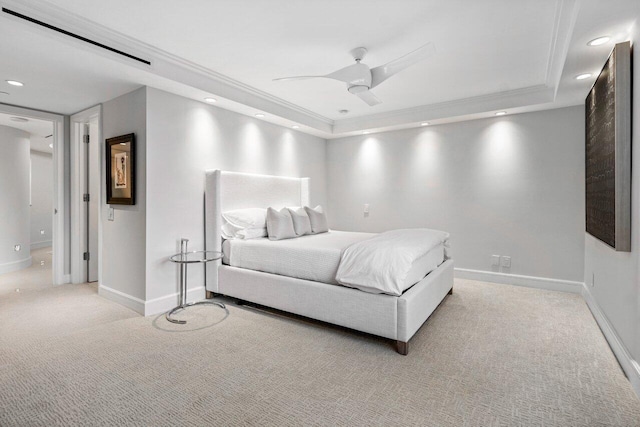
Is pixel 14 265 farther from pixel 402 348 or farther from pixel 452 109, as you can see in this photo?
pixel 452 109

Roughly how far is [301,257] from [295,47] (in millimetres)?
1904

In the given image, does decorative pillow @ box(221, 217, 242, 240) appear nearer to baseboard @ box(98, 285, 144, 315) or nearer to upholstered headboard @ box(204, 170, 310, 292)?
upholstered headboard @ box(204, 170, 310, 292)

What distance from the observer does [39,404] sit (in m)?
1.86

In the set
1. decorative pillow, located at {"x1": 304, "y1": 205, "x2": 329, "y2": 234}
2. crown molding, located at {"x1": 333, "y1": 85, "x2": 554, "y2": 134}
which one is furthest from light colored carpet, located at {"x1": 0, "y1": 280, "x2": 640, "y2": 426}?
crown molding, located at {"x1": 333, "y1": 85, "x2": 554, "y2": 134}

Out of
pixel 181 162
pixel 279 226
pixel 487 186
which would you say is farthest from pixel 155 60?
pixel 487 186

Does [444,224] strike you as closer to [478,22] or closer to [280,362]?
[478,22]

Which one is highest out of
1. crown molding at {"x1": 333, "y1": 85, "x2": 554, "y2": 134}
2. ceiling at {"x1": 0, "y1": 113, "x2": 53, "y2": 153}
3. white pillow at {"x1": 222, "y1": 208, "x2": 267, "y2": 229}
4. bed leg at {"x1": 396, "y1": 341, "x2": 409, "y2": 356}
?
crown molding at {"x1": 333, "y1": 85, "x2": 554, "y2": 134}

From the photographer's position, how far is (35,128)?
528 cm

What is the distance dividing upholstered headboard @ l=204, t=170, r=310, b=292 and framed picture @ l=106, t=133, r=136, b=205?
0.76 meters

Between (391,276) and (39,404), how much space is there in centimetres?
231

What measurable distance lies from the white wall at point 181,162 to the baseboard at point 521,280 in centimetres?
335

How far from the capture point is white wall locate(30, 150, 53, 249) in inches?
278

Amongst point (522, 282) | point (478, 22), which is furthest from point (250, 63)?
point (522, 282)

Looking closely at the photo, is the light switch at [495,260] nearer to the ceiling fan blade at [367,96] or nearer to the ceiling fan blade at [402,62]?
the ceiling fan blade at [367,96]
